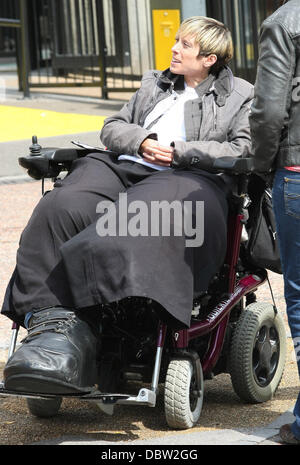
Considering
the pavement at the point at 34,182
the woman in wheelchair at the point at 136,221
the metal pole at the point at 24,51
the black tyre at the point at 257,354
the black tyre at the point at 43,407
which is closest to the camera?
the woman in wheelchair at the point at 136,221

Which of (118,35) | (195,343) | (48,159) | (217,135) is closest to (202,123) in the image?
(217,135)

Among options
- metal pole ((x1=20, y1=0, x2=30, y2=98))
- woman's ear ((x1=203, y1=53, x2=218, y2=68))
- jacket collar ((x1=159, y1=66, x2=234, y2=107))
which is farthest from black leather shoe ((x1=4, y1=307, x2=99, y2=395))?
metal pole ((x1=20, y1=0, x2=30, y2=98))

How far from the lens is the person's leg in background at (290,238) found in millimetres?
3574

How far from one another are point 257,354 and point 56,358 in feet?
3.75

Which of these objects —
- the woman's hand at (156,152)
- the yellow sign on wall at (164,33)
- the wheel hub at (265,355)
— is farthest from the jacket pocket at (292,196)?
the yellow sign on wall at (164,33)

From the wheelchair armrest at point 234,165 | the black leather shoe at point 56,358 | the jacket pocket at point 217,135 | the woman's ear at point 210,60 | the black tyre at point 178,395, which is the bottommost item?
the black tyre at point 178,395

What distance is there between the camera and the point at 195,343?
13.7 feet

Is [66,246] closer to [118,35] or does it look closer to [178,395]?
[178,395]

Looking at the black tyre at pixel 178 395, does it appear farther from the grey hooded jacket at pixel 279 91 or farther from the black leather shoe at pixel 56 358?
the grey hooded jacket at pixel 279 91

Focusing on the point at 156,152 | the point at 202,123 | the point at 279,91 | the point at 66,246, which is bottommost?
the point at 66,246

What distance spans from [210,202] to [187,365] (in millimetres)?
643

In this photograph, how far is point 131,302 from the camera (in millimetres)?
3914

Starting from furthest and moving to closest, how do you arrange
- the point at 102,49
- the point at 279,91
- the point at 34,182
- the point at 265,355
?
the point at 102,49 < the point at 34,182 < the point at 265,355 < the point at 279,91

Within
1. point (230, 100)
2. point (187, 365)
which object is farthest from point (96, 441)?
point (230, 100)
